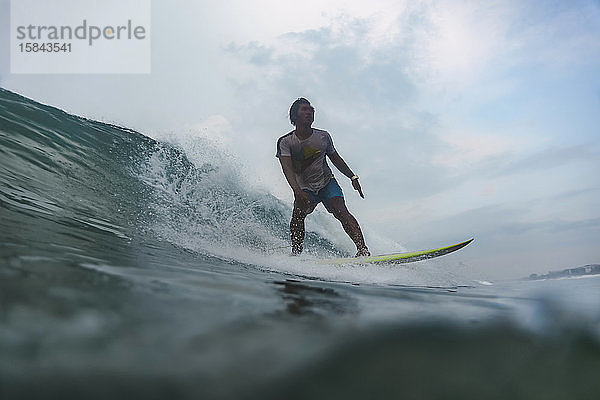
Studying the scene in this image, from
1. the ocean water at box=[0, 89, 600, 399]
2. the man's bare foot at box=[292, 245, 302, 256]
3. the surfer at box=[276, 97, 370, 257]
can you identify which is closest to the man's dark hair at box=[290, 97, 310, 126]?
the surfer at box=[276, 97, 370, 257]

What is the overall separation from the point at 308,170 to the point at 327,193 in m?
0.35

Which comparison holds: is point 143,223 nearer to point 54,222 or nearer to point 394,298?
point 54,222

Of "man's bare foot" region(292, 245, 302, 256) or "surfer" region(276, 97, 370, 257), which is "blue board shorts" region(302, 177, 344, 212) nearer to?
"surfer" region(276, 97, 370, 257)

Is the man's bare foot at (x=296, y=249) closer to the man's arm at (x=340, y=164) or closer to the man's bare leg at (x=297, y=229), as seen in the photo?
the man's bare leg at (x=297, y=229)

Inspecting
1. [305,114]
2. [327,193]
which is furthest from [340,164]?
[305,114]

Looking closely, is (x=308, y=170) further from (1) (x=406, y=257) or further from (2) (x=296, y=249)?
(1) (x=406, y=257)

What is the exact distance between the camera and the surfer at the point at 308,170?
449cm

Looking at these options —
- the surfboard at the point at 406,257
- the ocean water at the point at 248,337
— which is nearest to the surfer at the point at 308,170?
the surfboard at the point at 406,257

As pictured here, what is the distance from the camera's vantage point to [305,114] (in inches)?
179

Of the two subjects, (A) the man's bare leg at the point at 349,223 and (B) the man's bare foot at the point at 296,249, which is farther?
(B) the man's bare foot at the point at 296,249

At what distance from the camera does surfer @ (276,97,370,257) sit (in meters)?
4.49

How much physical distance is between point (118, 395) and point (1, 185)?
135 inches

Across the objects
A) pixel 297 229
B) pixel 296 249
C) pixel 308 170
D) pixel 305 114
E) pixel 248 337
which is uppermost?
pixel 305 114

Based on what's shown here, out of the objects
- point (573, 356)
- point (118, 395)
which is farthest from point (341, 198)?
point (118, 395)
